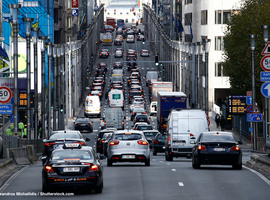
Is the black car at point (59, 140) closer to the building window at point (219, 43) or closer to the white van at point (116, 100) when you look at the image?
the white van at point (116, 100)

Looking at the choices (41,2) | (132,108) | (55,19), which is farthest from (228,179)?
(55,19)

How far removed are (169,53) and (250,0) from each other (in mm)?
60571

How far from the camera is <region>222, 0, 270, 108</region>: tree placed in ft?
146

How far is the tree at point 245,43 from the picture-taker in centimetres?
4438

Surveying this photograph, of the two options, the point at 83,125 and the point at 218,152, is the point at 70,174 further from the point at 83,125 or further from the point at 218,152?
the point at 83,125

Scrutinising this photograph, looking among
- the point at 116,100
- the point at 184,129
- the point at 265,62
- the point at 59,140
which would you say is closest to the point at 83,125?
the point at 116,100

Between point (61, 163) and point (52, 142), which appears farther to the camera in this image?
point (52, 142)

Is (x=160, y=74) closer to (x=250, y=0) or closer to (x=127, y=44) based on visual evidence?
(x=127, y=44)

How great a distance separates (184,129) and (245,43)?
74.1 ft

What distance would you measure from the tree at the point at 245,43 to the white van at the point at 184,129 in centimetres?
→ 1855

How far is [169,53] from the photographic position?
355 feet

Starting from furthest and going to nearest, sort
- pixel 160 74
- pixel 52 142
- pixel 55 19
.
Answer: pixel 160 74 → pixel 55 19 → pixel 52 142

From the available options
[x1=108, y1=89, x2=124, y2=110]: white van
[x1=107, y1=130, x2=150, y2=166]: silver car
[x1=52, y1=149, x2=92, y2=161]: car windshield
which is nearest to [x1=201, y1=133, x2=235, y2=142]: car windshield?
[x1=107, y1=130, x2=150, y2=166]: silver car

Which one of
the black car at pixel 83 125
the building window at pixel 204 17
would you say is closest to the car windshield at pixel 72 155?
the black car at pixel 83 125
